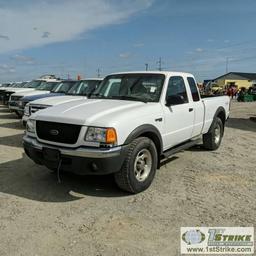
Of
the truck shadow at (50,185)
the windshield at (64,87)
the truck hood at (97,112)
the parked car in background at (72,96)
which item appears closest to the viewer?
the truck hood at (97,112)

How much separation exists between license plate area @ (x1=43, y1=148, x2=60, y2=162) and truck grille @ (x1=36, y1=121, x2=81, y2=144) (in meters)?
0.17

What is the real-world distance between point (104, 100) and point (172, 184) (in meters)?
1.89

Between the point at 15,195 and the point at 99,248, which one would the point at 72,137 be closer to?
the point at 15,195

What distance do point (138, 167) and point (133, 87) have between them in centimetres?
167

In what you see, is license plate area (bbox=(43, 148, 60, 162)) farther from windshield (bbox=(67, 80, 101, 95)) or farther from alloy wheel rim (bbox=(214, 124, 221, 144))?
windshield (bbox=(67, 80, 101, 95))

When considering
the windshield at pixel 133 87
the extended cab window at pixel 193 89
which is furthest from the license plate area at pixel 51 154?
the extended cab window at pixel 193 89

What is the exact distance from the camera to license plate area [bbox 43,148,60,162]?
4.68 m

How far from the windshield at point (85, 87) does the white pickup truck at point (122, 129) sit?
4541 millimetres

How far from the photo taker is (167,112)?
18.4ft

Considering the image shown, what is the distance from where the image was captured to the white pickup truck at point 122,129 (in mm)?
4520

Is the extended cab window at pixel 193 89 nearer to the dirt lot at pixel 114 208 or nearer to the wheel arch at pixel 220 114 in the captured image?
the wheel arch at pixel 220 114

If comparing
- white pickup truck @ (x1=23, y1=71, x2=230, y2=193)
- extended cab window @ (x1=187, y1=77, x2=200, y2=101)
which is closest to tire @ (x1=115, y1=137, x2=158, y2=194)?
white pickup truck @ (x1=23, y1=71, x2=230, y2=193)

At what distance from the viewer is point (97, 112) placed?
4832 mm

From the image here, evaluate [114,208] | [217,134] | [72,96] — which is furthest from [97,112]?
[72,96]
